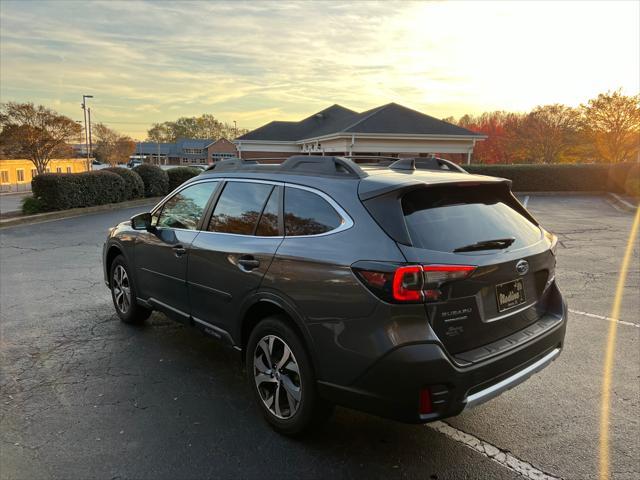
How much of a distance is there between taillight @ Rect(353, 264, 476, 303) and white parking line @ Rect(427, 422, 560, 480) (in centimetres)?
122

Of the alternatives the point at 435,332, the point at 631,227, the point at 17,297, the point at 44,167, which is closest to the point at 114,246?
the point at 17,297

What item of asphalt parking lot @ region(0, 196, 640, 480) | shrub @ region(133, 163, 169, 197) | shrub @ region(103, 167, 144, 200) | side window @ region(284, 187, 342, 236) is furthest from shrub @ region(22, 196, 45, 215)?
side window @ region(284, 187, 342, 236)

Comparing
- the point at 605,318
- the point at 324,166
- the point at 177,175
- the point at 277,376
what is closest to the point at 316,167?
the point at 324,166

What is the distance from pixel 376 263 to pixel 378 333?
37 cm

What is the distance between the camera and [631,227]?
1288 cm

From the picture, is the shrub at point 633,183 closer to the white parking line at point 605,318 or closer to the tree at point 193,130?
the white parking line at point 605,318

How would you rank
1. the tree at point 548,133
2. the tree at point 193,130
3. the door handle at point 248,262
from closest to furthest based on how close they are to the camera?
1. the door handle at point 248,262
2. the tree at point 548,133
3. the tree at point 193,130

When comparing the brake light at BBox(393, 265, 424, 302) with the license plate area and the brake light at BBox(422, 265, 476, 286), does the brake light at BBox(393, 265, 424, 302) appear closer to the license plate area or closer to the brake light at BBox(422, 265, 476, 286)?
the brake light at BBox(422, 265, 476, 286)

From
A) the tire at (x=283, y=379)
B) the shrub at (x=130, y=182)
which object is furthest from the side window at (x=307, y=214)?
the shrub at (x=130, y=182)

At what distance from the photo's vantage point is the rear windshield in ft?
8.66

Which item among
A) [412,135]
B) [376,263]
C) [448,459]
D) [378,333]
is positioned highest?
[412,135]

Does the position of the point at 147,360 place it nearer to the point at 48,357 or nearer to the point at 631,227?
the point at 48,357

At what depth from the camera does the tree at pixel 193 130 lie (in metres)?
135

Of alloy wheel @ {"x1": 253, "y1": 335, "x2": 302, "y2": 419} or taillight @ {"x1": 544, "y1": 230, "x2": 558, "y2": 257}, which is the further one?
taillight @ {"x1": 544, "y1": 230, "x2": 558, "y2": 257}
